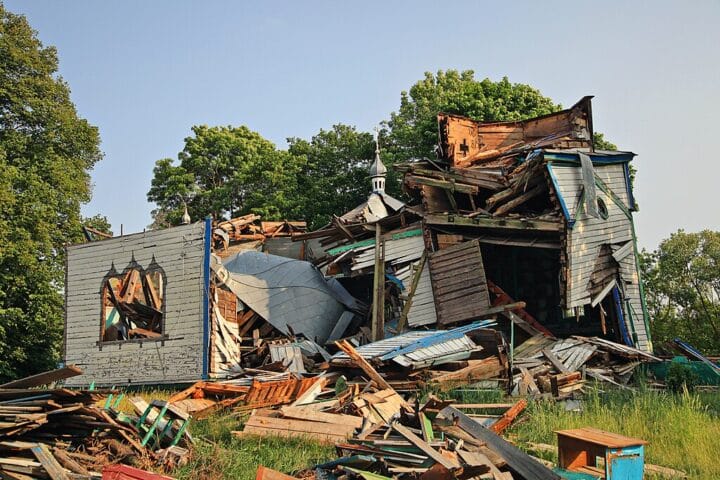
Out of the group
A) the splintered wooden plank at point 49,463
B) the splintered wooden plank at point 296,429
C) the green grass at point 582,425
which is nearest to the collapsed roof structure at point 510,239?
the green grass at point 582,425

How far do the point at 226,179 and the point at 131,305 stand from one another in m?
26.2

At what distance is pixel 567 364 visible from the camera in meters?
16.5

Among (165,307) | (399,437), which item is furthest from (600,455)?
(165,307)

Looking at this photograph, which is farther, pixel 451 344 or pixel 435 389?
pixel 451 344

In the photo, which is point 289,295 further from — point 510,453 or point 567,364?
point 510,453

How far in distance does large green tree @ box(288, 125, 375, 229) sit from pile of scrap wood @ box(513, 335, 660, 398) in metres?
20.9

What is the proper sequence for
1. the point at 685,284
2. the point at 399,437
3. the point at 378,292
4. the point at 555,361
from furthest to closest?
the point at 685,284, the point at 378,292, the point at 555,361, the point at 399,437

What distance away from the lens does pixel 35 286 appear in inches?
1016

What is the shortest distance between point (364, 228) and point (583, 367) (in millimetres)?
7702

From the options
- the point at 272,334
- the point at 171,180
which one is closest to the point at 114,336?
the point at 272,334

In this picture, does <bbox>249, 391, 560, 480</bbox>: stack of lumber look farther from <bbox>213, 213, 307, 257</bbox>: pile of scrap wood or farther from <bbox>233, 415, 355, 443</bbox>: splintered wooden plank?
<bbox>213, 213, 307, 257</bbox>: pile of scrap wood

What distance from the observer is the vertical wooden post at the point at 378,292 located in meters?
20.1

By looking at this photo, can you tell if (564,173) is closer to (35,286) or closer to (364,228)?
(364,228)

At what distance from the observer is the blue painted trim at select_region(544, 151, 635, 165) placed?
18.7 meters
